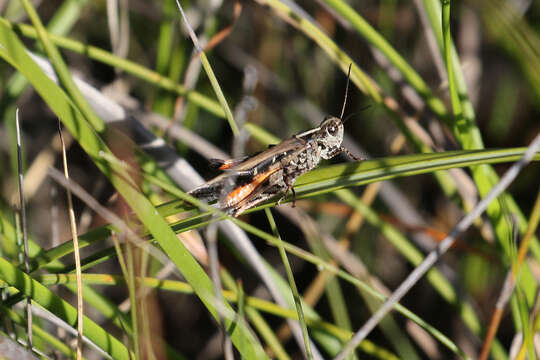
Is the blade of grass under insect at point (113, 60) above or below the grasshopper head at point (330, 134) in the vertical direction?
above

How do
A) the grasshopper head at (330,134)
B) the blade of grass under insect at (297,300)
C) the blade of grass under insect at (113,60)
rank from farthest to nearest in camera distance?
the grasshopper head at (330,134), the blade of grass under insect at (113,60), the blade of grass under insect at (297,300)

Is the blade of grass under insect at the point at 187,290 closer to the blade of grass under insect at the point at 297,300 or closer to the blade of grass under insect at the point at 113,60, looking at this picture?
the blade of grass under insect at the point at 297,300

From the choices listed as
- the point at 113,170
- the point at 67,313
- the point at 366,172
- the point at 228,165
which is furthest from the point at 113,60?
the point at 366,172

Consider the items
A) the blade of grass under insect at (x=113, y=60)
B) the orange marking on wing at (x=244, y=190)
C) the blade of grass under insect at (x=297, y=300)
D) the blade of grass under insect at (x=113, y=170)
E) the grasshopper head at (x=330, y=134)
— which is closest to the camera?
the blade of grass under insect at (x=113, y=170)

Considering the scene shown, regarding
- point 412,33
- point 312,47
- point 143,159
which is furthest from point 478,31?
point 143,159

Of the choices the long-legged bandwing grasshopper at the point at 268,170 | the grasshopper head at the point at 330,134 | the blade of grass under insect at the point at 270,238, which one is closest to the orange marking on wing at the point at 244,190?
the long-legged bandwing grasshopper at the point at 268,170

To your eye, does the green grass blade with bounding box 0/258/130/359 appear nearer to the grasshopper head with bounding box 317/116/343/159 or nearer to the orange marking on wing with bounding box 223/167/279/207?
the orange marking on wing with bounding box 223/167/279/207

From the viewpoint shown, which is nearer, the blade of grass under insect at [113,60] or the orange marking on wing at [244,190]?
the orange marking on wing at [244,190]

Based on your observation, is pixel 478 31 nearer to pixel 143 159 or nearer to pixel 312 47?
pixel 312 47

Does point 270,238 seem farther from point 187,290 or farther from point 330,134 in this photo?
point 330,134

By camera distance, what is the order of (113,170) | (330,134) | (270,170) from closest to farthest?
(113,170) → (270,170) → (330,134)
